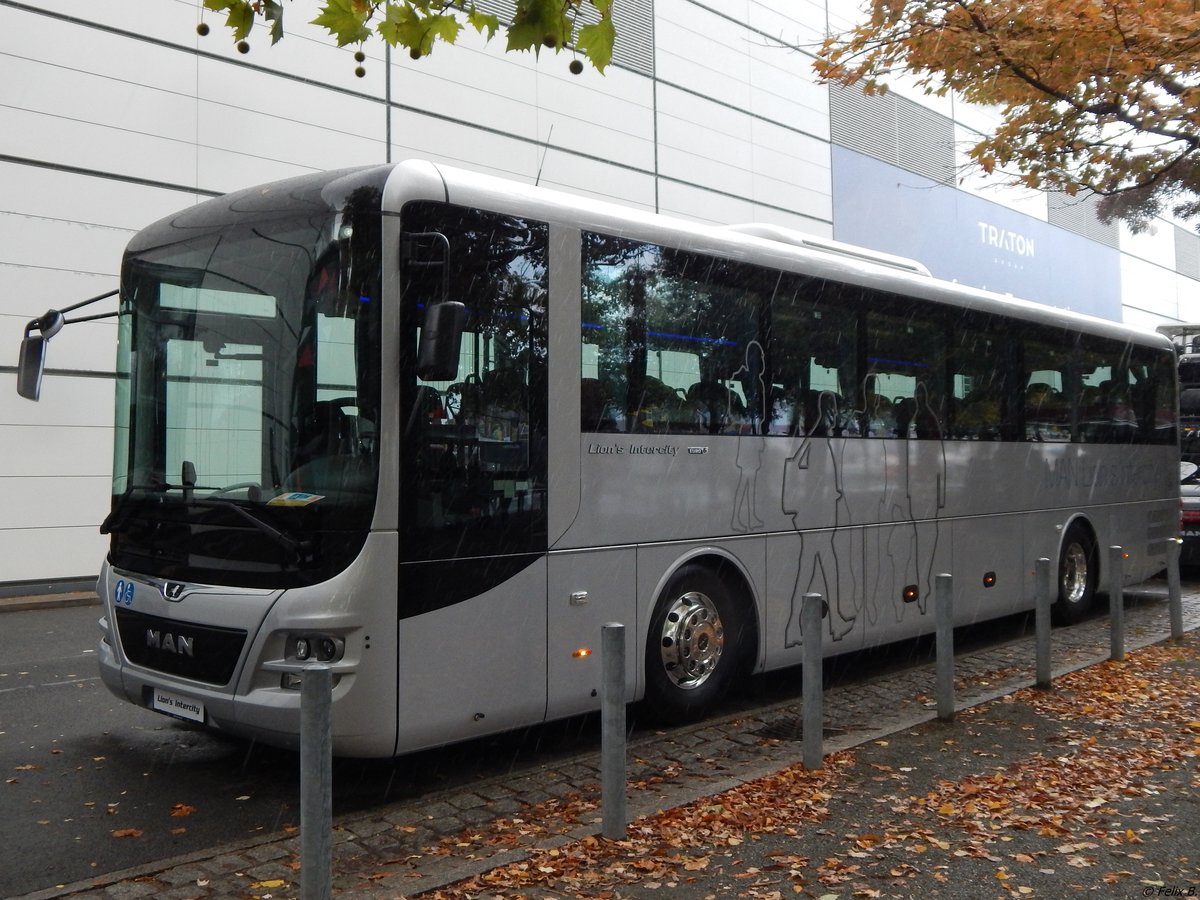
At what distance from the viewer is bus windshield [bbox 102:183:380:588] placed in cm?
565

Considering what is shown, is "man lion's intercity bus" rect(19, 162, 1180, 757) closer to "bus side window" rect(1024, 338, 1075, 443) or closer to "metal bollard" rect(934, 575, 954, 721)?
"metal bollard" rect(934, 575, 954, 721)

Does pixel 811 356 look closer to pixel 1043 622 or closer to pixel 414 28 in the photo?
pixel 1043 622

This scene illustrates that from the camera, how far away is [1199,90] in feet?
32.1

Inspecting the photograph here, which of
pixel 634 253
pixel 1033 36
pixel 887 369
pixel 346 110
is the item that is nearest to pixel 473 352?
pixel 634 253

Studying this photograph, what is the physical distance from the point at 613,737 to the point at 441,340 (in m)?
2.09

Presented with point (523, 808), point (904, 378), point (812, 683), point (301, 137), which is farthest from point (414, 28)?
point (301, 137)

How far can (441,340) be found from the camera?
5.61m

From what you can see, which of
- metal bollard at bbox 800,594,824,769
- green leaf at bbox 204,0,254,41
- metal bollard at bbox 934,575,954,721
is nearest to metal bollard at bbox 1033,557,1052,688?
metal bollard at bbox 934,575,954,721

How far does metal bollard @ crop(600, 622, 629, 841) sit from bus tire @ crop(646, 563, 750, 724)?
1.92 m

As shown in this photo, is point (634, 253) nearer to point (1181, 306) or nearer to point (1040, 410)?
point (1040, 410)

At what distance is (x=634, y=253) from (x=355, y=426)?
2425 millimetres

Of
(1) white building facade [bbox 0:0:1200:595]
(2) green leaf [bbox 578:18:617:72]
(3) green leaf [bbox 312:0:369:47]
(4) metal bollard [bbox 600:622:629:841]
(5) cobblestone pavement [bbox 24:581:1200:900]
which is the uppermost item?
(1) white building facade [bbox 0:0:1200:595]

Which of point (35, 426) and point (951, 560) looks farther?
point (35, 426)

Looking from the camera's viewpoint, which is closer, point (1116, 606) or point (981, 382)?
point (1116, 606)
